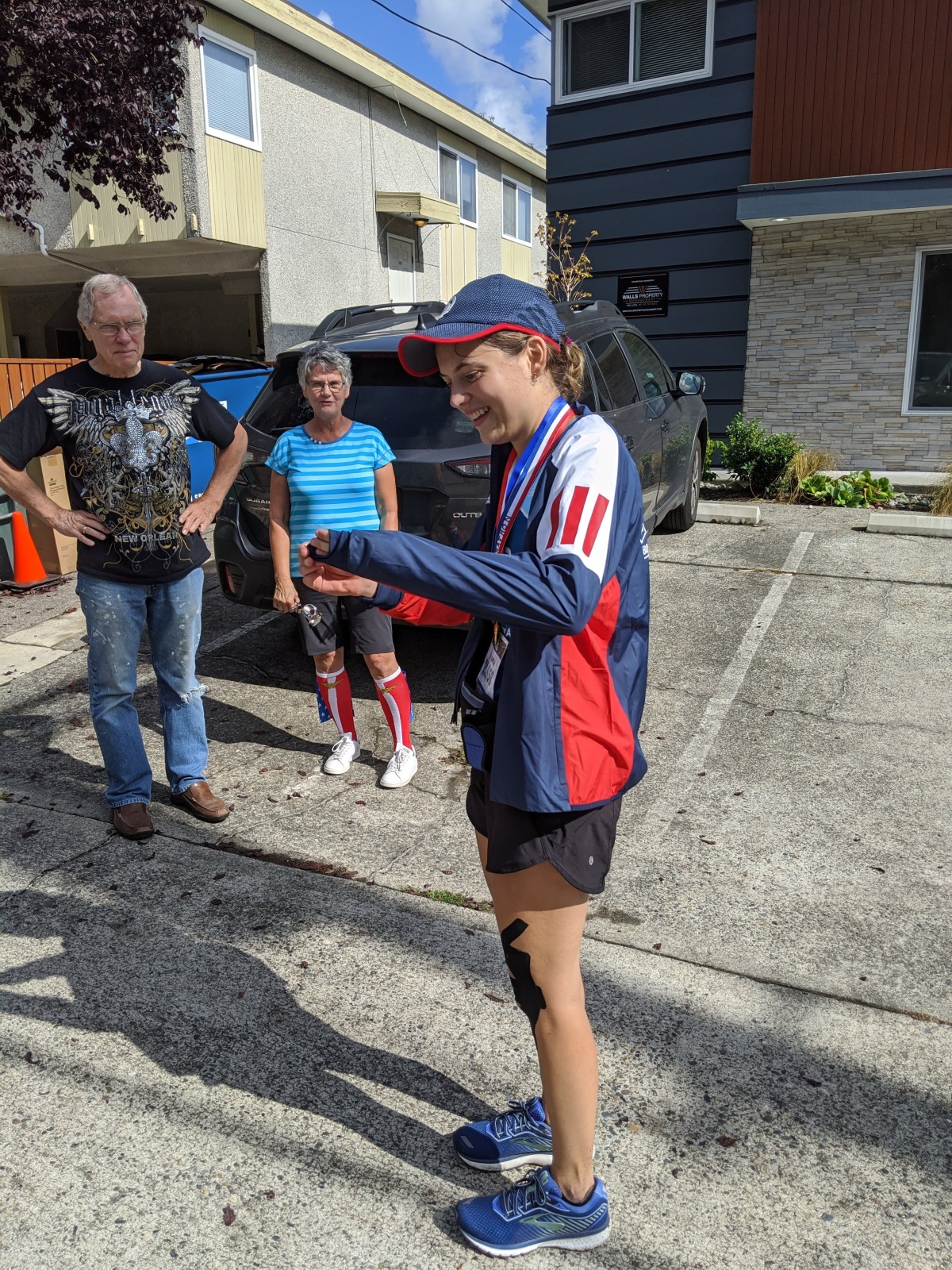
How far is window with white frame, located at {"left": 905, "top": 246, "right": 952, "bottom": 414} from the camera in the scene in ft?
37.2

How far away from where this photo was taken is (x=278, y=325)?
1656cm

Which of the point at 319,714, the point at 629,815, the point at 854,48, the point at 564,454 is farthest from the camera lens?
the point at 854,48

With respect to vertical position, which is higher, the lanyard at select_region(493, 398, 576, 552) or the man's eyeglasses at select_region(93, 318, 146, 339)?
the man's eyeglasses at select_region(93, 318, 146, 339)

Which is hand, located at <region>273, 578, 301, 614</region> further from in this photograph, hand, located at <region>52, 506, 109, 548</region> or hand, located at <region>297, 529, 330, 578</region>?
hand, located at <region>297, 529, 330, 578</region>

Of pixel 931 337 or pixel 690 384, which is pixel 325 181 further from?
pixel 690 384

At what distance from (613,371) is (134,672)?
3.88 meters

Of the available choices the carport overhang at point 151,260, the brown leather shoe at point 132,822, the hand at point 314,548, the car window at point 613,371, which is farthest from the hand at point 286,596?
the carport overhang at point 151,260

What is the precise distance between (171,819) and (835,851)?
8.89 ft

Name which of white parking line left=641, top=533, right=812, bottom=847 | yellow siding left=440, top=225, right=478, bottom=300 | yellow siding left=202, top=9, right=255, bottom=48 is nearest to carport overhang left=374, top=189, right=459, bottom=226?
yellow siding left=440, top=225, right=478, bottom=300

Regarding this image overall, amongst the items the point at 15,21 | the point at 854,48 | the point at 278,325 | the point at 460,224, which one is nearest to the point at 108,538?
the point at 15,21

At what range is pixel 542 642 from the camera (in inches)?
73.9

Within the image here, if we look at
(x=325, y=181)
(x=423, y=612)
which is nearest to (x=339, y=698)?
(x=423, y=612)

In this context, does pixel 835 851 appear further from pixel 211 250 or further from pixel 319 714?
pixel 211 250

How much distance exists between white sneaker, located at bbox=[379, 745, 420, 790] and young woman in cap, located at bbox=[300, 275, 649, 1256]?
2.41 meters
